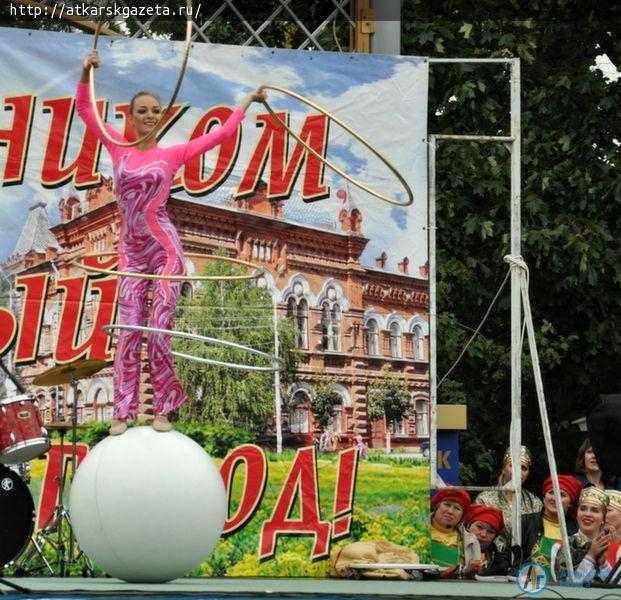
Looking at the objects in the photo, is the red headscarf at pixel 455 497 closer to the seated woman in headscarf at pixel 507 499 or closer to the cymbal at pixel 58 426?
the seated woman in headscarf at pixel 507 499

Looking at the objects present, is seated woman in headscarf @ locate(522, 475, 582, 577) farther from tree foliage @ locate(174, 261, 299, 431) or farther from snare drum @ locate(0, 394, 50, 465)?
snare drum @ locate(0, 394, 50, 465)

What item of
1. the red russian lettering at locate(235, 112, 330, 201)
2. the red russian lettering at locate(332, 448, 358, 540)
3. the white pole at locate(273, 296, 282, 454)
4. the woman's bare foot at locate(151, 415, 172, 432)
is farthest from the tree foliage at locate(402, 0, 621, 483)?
the woman's bare foot at locate(151, 415, 172, 432)

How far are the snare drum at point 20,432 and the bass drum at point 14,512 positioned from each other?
29cm

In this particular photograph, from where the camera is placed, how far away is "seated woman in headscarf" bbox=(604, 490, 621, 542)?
945 cm

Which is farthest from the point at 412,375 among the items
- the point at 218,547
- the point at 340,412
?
the point at 218,547

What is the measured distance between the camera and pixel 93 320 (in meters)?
9.52

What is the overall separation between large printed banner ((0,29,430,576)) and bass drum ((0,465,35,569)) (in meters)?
1.50

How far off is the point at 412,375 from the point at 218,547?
1.82 m

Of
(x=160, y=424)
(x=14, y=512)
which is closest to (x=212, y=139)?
(x=160, y=424)

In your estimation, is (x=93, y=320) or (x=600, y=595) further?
(x=93, y=320)

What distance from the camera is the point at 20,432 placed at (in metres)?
8.12

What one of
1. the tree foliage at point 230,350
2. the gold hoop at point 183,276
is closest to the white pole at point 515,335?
the tree foliage at point 230,350

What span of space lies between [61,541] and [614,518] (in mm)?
3650

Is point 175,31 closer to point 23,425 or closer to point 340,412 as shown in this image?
point 340,412
